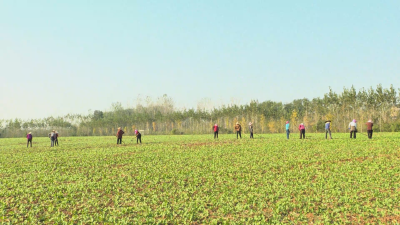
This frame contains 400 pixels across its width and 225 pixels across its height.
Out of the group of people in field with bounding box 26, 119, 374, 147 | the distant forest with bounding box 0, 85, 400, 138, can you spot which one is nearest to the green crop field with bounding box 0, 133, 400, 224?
the group of people in field with bounding box 26, 119, 374, 147

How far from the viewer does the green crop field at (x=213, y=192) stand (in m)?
8.47

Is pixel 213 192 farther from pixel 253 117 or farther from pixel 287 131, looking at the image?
pixel 253 117

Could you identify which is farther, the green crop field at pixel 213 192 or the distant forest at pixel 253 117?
the distant forest at pixel 253 117

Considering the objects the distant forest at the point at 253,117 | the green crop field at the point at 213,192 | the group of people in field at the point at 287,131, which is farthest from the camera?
the distant forest at the point at 253,117

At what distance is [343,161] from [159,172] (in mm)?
8686

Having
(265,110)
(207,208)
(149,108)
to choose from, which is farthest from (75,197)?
(149,108)

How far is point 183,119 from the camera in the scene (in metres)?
99.9

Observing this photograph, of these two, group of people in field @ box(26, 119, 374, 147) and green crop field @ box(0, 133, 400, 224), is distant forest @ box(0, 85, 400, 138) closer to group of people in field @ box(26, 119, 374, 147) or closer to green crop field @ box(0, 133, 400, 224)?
group of people in field @ box(26, 119, 374, 147)

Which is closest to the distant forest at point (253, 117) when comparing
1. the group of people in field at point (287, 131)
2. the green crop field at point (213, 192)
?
the group of people in field at point (287, 131)

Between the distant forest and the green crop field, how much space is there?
152 feet

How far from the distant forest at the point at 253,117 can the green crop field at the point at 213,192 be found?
152ft

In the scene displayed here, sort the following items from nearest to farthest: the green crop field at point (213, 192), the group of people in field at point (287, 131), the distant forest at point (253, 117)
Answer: the green crop field at point (213, 192) → the group of people in field at point (287, 131) → the distant forest at point (253, 117)

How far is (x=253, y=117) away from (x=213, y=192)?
77.0 m

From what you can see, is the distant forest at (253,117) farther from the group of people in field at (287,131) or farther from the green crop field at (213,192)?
the green crop field at (213,192)
